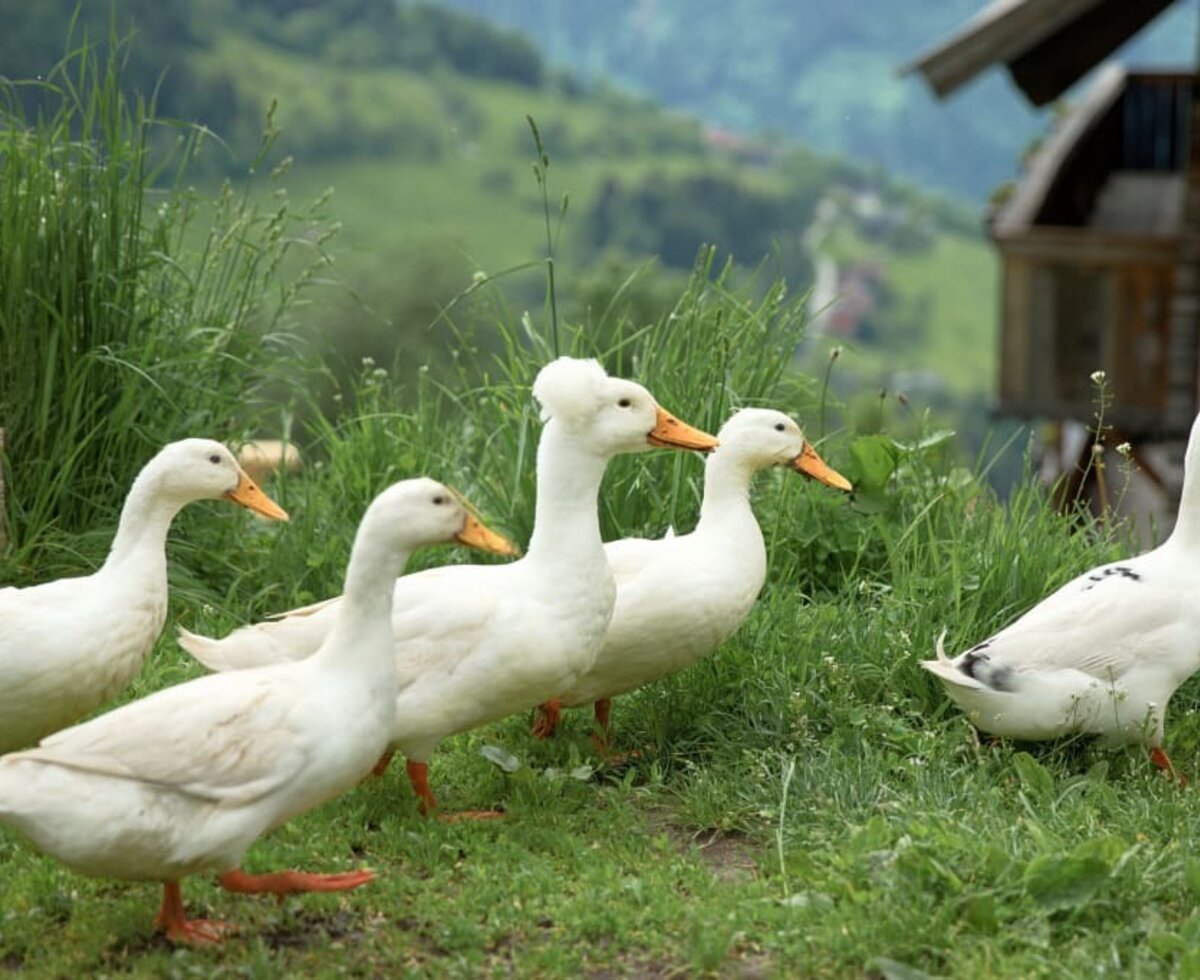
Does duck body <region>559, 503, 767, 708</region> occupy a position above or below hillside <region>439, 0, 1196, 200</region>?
below

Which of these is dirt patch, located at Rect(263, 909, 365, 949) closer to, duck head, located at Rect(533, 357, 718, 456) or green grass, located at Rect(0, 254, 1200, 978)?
green grass, located at Rect(0, 254, 1200, 978)

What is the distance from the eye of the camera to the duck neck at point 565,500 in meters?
4.55

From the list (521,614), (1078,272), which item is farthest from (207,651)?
(1078,272)

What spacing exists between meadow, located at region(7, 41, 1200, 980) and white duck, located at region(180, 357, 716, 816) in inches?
13.5

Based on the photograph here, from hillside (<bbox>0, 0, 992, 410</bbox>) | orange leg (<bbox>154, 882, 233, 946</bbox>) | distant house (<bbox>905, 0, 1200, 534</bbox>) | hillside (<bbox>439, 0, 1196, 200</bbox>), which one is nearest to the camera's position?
orange leg (<bbox>154, 882, 233, 946</bbox>)

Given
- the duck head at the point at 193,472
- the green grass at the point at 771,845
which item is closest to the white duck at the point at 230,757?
the green grass at the point at 771,845

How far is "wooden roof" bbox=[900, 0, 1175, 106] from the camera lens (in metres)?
10.4

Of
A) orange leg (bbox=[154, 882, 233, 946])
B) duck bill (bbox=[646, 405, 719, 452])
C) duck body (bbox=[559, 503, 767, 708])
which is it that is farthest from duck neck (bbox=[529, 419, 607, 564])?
orange leg (bbox=[154, 882, 233, 946])

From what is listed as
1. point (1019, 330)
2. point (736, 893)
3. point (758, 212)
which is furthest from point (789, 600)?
point (758, 212)

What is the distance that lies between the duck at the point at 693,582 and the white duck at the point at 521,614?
0.73 feet

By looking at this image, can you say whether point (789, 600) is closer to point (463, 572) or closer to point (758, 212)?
point (463, 572)

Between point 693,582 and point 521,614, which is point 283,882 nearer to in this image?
point 521,614

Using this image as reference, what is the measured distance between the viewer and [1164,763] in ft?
16.2

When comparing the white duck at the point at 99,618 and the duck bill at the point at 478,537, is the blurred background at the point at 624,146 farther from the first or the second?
the duck bill at the point at 478,537
